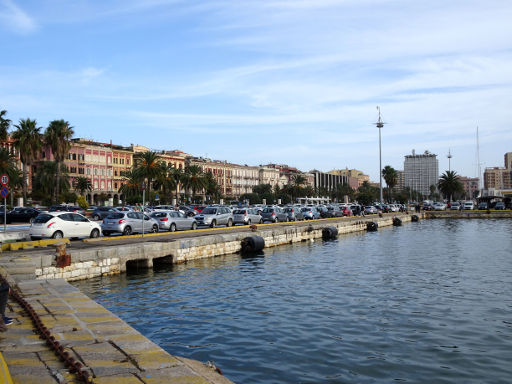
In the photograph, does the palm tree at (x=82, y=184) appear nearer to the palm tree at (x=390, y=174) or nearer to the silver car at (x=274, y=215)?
the silver car at (x=274, y=215)

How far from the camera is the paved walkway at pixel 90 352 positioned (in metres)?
6.67

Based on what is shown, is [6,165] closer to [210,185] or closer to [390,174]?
[210,185]

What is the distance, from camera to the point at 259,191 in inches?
6230

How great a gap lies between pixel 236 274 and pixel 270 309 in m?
7.77

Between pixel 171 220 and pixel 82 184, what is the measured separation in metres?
71.4

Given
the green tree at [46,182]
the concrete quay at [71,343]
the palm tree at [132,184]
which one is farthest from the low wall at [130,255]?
the green tree at [46,182]

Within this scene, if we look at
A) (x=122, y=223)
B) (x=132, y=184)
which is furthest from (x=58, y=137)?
(x=122, y=223)

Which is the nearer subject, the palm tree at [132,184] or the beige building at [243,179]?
the palm tree at [132,184]

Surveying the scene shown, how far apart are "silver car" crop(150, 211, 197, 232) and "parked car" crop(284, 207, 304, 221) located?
68.0 feet

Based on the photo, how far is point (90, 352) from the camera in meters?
7.74

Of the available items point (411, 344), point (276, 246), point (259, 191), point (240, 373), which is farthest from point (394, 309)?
point (259, 191)

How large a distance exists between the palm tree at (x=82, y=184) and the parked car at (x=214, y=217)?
6693cm

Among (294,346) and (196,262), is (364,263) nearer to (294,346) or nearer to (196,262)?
(196,262)

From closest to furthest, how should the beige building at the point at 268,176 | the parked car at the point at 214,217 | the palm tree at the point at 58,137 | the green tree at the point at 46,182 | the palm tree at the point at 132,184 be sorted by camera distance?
1. the parked car at the point at 214,217
2. the palm tree at the point at 58,137
3. the green tree at the point at 46,182
4. the palm tree at the point at 132,184
5. the beige building at the point at 268,176
